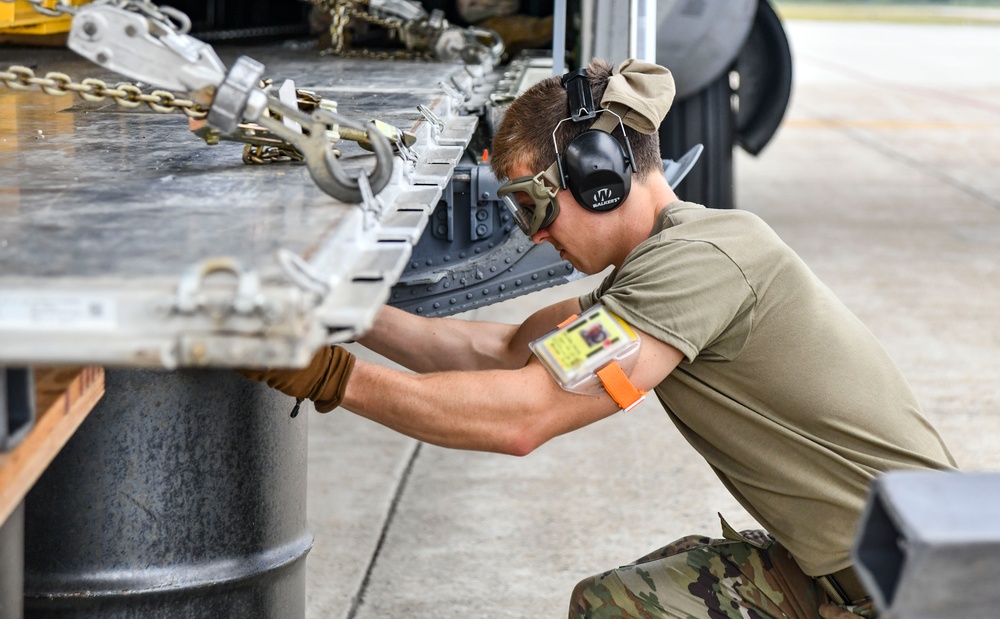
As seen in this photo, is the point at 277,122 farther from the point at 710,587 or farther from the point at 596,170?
the point at 710,587

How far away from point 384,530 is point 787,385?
1.86 m

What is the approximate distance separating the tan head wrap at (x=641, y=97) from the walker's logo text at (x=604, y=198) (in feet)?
0.41

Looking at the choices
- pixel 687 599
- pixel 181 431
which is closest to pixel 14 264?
pixel 181 431

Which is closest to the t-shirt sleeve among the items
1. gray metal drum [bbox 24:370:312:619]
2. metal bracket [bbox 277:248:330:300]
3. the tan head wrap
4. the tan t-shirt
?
the tan t-shirt

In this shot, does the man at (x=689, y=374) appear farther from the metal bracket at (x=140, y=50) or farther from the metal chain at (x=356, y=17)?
the metal chain at (x=356, y=17)

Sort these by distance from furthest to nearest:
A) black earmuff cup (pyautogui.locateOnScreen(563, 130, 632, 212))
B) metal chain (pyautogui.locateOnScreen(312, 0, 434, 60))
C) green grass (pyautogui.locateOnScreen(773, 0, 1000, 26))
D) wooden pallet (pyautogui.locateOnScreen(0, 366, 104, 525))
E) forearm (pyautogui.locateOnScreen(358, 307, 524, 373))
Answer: green grass (pyautogui.locateOnScreen(773, 0, 1000, 26)) < metal chain (pyautogui.locateOnScreen(312, 0, 434, 60)) < forearm (pyautogui.locateOnScreen(358, 307, 524, 373)) < black earmuff cup (pyautogui.locateOnScreen(563, 130, 632, 212)) < wooden pallet (pyautogui.locateOnScreen(0, 366, 104, 525))

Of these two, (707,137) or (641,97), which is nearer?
(641,97)

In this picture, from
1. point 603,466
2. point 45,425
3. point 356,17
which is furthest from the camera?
point 356,17

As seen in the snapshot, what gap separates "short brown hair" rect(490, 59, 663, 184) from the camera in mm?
2033

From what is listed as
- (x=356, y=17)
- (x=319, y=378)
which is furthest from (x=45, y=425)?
(x=356, y=17)

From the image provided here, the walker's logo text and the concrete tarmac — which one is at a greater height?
the walker's logo text

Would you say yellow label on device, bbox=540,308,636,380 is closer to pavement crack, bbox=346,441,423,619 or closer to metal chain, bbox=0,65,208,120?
metal chain, bbox=0,65,208,120

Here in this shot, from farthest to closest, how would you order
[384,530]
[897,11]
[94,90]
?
[897,11], [384,530], [94,90]

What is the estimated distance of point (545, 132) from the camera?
6.68 feet
